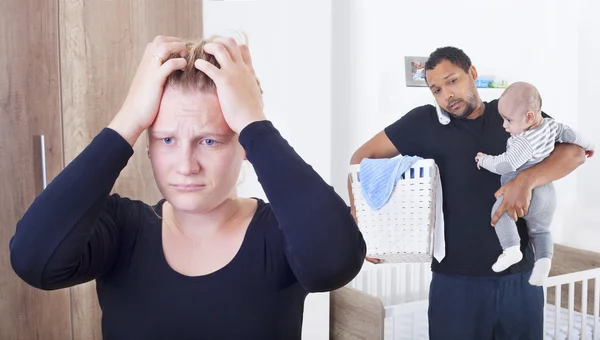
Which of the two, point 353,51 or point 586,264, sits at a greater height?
point 353,51

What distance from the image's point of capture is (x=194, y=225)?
0.67m

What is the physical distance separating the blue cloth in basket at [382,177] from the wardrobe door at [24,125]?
938 millimetres

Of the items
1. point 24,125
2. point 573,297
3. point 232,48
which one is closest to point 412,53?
point 573,297

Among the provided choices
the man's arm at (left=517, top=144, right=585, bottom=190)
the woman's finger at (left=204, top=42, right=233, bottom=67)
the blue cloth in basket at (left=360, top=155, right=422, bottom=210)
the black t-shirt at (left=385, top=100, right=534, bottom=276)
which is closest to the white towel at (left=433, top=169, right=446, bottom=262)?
the black t-shirt at (left=385, top=100, right=534, bottom=276)

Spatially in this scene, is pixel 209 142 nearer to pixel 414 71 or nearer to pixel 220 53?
pixel 220 53

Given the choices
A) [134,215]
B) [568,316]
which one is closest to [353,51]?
[568,316]

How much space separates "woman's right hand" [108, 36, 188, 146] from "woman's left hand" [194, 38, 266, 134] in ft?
0.12

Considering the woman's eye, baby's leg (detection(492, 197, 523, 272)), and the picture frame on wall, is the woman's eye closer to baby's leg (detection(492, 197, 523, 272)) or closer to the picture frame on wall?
baby's leg (detection(492, 197, 523, 272))

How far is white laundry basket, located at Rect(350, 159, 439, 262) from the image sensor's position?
1.67 meters

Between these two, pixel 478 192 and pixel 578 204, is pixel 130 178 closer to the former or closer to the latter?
pixel 478 192

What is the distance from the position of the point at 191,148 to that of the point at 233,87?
0.08 meters

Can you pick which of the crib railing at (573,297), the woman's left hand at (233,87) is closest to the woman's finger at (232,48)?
the woman's left hand at (233,87)

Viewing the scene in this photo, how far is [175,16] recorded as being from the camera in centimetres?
176

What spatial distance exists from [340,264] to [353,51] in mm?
1656
